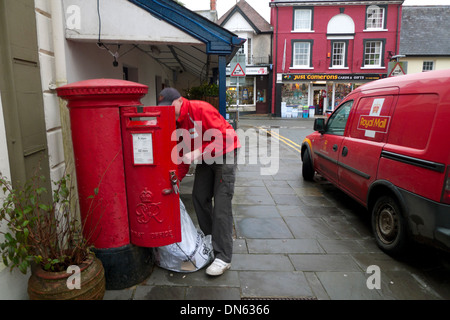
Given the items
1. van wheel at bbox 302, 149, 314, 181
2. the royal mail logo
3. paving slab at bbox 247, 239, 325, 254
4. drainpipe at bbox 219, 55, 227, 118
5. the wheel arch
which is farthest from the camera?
van wheel at bbox 302, 149, 314, 181

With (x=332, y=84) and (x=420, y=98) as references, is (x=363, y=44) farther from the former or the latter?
(x=420, y=98)

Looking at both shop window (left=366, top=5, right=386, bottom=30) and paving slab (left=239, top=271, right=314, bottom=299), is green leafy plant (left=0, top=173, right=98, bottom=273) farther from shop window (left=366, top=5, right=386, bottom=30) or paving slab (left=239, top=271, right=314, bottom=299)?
shop window (left=366, top=5, right=386, bottom=30)

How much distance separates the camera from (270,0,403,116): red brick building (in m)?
26.5

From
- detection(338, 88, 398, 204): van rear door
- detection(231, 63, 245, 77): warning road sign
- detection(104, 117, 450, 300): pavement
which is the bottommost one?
detection(104, 117, 450, 300): pavement

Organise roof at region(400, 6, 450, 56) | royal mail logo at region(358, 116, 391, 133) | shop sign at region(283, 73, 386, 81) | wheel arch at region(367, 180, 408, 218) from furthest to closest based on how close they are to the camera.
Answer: roof at region(400, 6, 450, 56) < shop sign at region(283, 73, 386, 81) < royal mail logo at region(358, 116, 391, 133) < wheel arch at region(367, 180, 408, 218)

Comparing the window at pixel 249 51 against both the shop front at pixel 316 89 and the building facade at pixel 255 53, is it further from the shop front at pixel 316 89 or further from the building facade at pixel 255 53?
the shop front at pixel 316 89

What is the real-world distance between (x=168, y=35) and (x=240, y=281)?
321 cm

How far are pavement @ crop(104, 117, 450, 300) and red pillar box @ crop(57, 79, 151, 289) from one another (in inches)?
13.8

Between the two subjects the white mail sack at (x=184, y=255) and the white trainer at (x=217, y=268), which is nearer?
the white trainer at (x=217, y=268)

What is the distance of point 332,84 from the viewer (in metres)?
28.0

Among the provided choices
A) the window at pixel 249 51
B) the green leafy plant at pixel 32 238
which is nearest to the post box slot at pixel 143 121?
the green leafy plant at pixel 32 238

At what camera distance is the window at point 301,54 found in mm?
27141

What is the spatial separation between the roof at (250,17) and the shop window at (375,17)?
24.9ft

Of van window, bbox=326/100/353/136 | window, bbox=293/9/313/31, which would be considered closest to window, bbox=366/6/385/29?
window, bbox=293/9/313/31
